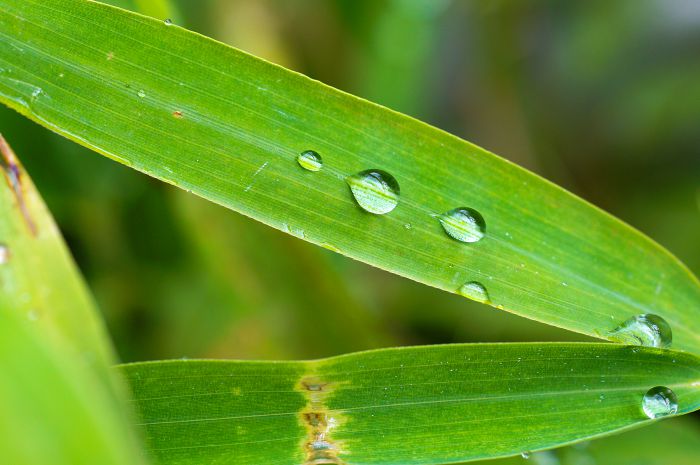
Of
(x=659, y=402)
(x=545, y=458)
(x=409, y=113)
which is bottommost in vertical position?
(x=659, y=402)

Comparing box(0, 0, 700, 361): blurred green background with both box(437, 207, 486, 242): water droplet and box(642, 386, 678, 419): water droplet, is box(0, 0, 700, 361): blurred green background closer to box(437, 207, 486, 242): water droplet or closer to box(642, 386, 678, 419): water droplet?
box(437, 207, 486, 242): water droplet

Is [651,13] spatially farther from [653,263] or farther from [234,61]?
[234,61]

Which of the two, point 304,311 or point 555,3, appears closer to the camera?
point 304,311

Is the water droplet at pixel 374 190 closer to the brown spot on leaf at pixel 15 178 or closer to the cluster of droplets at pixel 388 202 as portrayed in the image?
the cluster of droplets at pixel 388 202

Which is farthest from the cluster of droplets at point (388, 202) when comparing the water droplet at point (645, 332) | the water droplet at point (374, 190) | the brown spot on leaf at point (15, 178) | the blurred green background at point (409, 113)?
the blurred green background at point (409, 113)

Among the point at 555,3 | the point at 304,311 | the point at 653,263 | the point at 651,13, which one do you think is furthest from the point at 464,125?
the point at 653,263

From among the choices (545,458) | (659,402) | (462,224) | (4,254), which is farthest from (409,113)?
(4,254)

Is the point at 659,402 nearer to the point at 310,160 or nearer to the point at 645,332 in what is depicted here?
the point at 645,332
